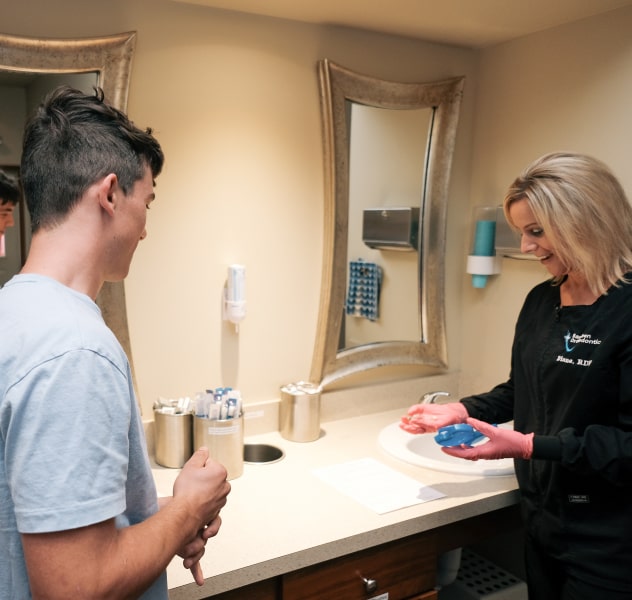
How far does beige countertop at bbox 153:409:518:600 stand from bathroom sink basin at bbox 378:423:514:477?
0.02 m

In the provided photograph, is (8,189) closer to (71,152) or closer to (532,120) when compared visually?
(71,152)

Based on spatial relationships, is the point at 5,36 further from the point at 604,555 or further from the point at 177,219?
the point at 604,555

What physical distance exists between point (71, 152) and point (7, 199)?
778 millimetres

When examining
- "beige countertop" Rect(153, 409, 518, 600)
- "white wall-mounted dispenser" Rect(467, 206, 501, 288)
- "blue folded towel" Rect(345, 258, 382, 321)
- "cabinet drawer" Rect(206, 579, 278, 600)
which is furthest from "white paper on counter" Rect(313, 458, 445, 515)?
"white wall-mounted dispenser" Rect(467, 206, 501, 288)

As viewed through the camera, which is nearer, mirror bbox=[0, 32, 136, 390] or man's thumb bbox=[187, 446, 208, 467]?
man's thumb bbox=[187, 446, 208, 467]

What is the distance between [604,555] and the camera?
1349mm

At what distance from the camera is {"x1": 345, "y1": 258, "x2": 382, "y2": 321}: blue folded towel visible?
2.10m

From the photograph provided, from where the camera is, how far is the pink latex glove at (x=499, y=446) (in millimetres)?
1392

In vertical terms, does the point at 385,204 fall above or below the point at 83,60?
below

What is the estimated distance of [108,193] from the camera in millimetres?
854

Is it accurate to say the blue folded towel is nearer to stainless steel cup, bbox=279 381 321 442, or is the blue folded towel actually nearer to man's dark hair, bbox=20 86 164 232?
stainless steel cup, bbox=279 381 321 442

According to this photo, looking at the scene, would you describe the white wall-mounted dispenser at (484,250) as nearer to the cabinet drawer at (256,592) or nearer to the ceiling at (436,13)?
the ceiling at (436,13)

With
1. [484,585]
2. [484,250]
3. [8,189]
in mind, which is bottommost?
[484,585]

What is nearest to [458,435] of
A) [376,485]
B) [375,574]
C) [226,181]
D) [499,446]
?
[499,446]
